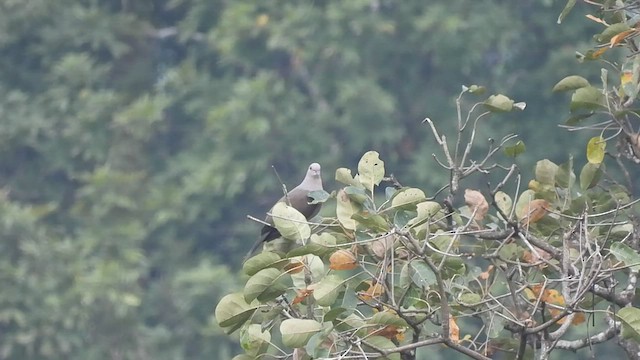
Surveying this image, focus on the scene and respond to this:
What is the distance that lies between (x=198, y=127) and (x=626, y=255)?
1140cm

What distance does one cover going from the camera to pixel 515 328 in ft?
12.6

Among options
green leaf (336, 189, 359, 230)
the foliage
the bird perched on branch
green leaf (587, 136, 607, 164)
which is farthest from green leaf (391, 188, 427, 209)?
the bird perched on branch

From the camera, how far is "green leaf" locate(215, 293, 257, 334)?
3596 millimetres

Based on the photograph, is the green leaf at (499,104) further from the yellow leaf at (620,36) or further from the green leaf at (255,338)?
the green leaf at (255,338)

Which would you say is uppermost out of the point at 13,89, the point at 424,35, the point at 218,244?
the point at 13,89

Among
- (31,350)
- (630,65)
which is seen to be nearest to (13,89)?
(31,350)

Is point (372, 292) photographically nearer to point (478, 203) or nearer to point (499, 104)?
point (478, 203)

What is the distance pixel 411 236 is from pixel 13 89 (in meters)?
12.1

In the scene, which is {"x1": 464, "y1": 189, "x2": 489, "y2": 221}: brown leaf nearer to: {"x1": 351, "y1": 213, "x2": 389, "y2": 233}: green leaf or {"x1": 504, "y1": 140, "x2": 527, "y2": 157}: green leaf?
{"x1": 504, "y1": 140, "x2": 527, "y2": 157}: green leaf

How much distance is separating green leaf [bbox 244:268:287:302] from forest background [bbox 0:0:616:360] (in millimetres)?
9181

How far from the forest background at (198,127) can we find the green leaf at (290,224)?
9061mm

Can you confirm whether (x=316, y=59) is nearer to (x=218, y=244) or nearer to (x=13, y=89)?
(x=218, y=244)

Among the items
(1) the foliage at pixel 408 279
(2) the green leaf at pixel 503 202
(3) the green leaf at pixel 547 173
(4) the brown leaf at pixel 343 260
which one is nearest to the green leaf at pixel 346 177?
(1) the foliage at pixel 408 279

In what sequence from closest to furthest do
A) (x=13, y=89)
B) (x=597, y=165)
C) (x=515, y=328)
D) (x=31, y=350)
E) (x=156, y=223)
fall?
(x=515, y=328)
(x=597, y=165)
(x=31, y=350)
(x=156, y=223)
(x=13, y=89)
